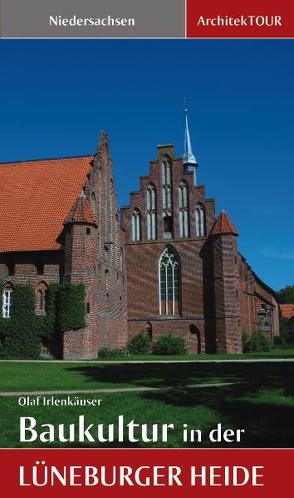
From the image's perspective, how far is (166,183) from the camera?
1594 inches

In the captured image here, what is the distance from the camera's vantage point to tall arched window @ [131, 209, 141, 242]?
4069 cm

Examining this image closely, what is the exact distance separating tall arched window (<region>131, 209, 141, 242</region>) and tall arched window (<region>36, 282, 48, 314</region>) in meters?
10.6

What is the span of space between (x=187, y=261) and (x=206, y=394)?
1055 inches

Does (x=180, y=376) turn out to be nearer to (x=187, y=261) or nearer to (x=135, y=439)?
(x=135, y=439)

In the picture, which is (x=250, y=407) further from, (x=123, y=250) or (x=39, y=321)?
(x=123, y=250)

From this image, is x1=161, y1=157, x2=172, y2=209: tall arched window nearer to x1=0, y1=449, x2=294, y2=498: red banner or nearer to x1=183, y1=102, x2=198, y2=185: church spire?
x1=183, y1=102, x2=198, y2=185: church spire

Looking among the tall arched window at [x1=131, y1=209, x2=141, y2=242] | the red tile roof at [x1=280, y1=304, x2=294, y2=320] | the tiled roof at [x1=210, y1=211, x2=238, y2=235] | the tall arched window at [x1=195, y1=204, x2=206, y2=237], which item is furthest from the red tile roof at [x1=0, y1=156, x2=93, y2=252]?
the red tile roof at [x1=280, y1=304, x2=294, y2=320]

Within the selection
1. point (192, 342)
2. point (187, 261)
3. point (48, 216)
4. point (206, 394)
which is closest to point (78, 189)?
point (48, 216)

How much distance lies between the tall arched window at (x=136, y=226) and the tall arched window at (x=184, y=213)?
3.31m

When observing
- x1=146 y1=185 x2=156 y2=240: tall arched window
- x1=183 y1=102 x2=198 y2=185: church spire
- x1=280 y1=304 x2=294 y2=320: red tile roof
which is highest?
x1=183 y1=102 x2=198 y2=185: church spire

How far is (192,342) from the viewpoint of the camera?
127 ft

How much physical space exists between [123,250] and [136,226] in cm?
214

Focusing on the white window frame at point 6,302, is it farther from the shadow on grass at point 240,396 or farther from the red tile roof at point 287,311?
the red tile roof at point 287,311

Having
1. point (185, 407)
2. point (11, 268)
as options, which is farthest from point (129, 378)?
point (11, 268)
